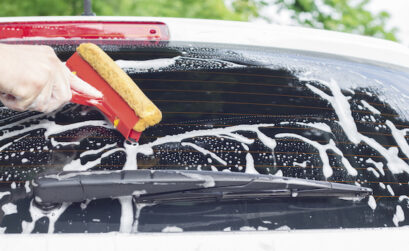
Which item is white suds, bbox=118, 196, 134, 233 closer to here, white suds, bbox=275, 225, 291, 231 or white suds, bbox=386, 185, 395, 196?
white suds, bbox=275, 225, 291, 231

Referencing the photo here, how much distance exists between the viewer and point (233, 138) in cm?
160

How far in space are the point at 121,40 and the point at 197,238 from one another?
118cm

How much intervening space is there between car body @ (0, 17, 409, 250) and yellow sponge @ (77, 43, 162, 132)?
6cm

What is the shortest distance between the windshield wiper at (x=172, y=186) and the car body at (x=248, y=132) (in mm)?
37

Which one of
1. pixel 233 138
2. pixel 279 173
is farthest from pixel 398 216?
pixel 233 138

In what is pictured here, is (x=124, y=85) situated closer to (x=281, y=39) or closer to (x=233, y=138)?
(x=233, y=138)

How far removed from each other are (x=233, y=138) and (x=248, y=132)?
0.25 ft

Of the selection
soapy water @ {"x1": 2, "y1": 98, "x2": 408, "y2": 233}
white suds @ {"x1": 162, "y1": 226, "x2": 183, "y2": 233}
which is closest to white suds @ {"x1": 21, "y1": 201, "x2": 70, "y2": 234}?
soapy water @ {"x1": 2, "y1": 98, "x2": 408, "y2": 233}

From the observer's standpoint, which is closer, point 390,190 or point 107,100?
point 390,190

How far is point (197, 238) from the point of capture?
1.22 m

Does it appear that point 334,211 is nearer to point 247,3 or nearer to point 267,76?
point 267,76

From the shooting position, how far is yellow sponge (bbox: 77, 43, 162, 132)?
Answer: 61.8 inches

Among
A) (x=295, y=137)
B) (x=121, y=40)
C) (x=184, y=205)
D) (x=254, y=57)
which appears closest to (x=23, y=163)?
(x=184, y=205)

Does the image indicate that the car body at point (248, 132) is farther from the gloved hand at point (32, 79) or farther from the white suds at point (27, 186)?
the gloved hand at point (32, 79)
